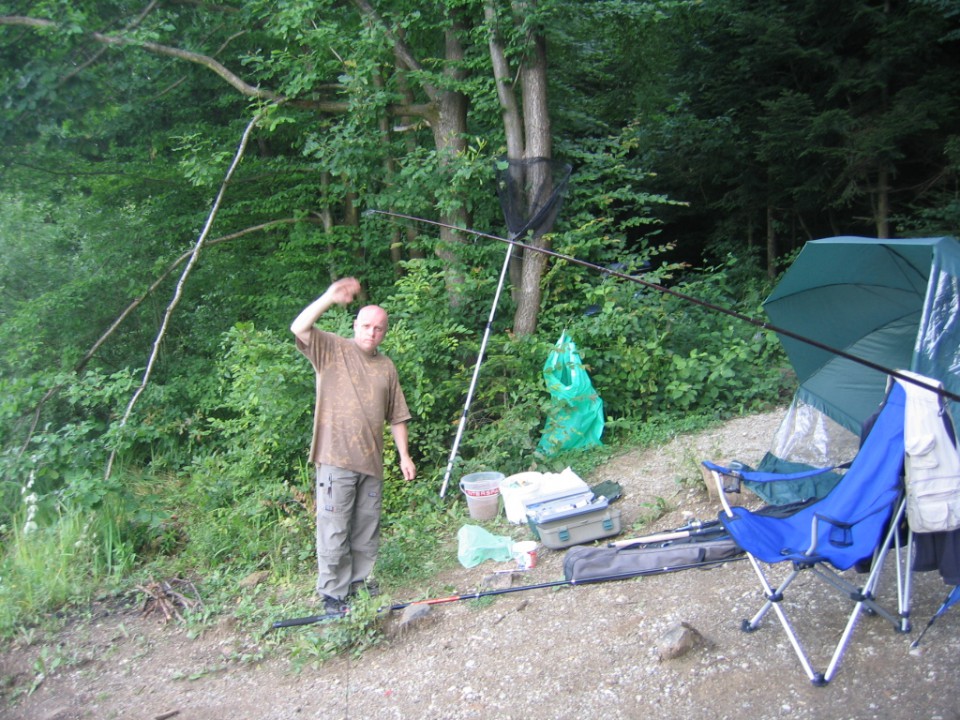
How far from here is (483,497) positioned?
5.21 m

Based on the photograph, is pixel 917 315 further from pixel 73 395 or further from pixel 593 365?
pixel 73 395

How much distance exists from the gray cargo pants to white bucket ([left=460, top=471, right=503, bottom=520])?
1.26 meters

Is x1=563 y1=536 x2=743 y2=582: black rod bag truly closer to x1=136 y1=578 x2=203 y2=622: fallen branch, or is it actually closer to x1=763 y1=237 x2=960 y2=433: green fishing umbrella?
x1=763 y1=237 x2=960 y2=433: green fishing umbrella

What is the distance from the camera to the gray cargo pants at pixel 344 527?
12.7 ft

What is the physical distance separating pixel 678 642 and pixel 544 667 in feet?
1.86

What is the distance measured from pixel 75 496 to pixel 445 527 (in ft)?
7.84

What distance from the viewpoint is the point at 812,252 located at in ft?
13.1

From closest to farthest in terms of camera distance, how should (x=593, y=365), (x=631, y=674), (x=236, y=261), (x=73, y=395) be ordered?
1. (x=631, y=674)
2. (x=73, y=395)
3. (x=593, y=365)
4. (x=236, y=261)

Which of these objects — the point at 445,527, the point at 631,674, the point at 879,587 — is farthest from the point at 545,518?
the point at 879,587

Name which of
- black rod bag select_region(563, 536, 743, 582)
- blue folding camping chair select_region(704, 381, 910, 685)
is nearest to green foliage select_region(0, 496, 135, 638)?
black rod bag select_region(563, 536, 743, 582)

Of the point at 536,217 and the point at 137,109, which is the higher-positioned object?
the point at 137,109

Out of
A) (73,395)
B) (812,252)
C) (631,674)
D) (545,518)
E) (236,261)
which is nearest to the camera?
(631,674)

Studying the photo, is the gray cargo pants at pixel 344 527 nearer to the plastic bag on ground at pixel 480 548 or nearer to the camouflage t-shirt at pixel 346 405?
the camouflage t-shirt at pixel 346 405

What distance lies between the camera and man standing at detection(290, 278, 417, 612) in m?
3.87
